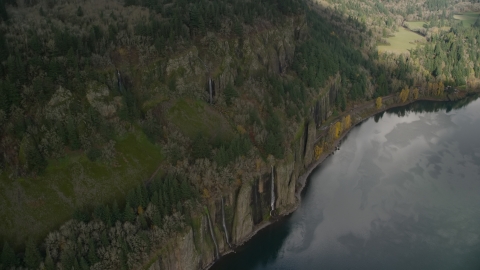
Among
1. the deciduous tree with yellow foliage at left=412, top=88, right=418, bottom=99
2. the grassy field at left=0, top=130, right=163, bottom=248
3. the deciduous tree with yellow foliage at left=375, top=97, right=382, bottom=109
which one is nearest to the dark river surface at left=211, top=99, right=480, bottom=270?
the deciduous tree with yellow foliage at left=375, top=97, right=382, bottom=109

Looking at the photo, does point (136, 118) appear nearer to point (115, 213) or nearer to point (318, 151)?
point (115, 213)

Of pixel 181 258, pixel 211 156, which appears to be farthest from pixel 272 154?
pixel 181 258

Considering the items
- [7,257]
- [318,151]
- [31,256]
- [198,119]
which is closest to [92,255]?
[31,256]

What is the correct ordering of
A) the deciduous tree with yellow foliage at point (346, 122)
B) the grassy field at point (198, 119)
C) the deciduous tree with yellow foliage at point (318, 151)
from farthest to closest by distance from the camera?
1. the deciduous tree with yellow foliage at point (346, 122)
2. the deciduous tree with yellow foliage at point (318, 151)
3. the grassy field at point (198, 119)

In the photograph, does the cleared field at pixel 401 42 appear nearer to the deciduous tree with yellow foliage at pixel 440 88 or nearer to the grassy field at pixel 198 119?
the deciduous tree with yellow foliage at pixel 440 88

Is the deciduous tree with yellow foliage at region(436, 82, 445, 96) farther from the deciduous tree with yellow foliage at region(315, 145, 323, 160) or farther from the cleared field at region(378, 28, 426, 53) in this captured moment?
the deciduous tree with yellow foliage at region(315, 145, 323, 160)

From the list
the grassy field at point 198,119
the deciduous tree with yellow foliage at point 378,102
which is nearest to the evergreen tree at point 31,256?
the grassy field at point 198,119
